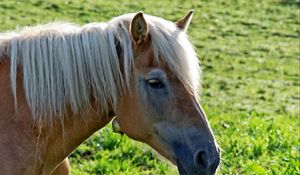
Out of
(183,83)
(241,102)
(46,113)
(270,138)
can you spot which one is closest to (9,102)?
(46,113)

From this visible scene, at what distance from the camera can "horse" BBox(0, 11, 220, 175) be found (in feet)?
14.3

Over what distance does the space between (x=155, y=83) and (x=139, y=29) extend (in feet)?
1.12

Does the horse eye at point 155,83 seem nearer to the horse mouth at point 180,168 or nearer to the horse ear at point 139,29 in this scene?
the horse ear at point 139,29

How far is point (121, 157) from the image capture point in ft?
25.0

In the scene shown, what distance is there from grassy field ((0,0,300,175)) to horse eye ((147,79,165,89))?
53 centimetres

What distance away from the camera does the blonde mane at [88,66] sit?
438cm

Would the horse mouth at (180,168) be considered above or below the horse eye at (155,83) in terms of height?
below

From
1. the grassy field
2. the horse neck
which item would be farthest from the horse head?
the grassy field

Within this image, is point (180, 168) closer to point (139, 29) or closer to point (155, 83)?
point (155, 83)

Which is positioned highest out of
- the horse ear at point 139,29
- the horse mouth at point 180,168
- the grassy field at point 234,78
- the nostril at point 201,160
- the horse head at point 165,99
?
the horse ear at point 139,29

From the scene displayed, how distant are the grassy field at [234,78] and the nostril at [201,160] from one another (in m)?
0.34

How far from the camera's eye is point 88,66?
442cm

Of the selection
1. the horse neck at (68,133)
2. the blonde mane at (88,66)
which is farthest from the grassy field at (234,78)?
the blonde mane at (88,66)

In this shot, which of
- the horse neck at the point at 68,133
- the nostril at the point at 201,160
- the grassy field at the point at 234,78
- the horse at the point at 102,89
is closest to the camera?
the nostril at the point at 201,160
